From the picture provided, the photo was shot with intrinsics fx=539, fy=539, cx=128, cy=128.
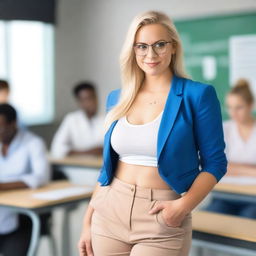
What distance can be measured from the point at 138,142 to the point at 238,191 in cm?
194

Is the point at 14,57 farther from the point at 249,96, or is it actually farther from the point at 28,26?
the point at 249,96

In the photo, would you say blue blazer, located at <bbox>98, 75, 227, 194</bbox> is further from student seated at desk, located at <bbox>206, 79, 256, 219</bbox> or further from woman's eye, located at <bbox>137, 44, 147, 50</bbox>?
student seated at desk, located at <bbox>206, 79, 256, 219</bbox>

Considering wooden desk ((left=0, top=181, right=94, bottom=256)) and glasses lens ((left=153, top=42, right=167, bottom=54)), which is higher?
glasses lens ((left=153, top=42, right=167, bottom=54))

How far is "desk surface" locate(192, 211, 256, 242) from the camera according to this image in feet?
7.92

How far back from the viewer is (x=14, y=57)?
267 inches

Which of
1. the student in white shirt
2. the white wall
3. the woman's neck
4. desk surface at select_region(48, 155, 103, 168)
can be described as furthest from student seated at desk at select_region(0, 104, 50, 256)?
the white wall

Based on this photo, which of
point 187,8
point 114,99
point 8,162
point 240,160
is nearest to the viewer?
point 114,99

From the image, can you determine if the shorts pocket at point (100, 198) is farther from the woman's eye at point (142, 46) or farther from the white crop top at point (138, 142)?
the woman's eye at point (142, 46)

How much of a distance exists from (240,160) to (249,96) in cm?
55

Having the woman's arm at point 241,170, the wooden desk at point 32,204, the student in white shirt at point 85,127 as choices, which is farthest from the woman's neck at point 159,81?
the student in white shirt at point 85,127

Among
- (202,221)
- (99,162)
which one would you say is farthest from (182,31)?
(202,221)

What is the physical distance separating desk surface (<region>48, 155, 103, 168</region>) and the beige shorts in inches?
117

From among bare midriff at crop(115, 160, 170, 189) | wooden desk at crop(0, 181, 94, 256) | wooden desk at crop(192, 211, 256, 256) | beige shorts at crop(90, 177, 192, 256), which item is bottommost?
wooden desk at crop(0, 181, 94, 256)

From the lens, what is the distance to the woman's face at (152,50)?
5.79ft
